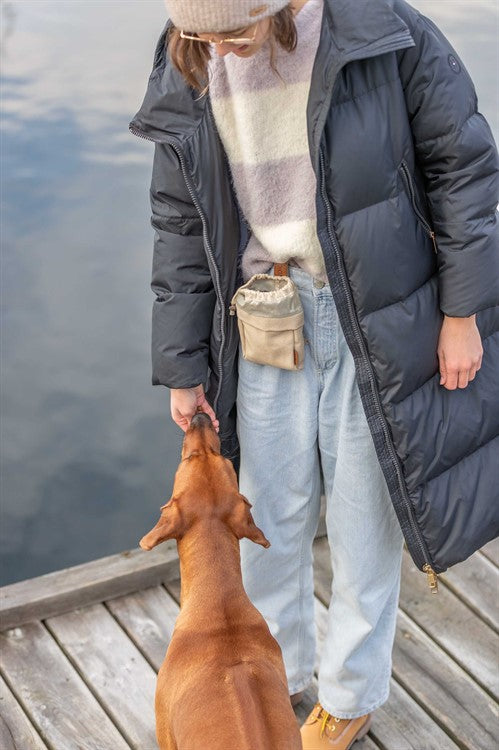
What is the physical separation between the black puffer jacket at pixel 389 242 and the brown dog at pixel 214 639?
201mm

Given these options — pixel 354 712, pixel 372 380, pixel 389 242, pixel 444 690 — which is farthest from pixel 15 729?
pixel 389 242

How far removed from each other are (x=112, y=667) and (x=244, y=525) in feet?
3.27

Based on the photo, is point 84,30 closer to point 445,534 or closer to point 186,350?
point 186,350

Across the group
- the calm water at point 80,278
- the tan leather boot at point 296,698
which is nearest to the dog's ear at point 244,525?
the tan leather boot at point 296,698

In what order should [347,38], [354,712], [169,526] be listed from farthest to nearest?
1. [354,712]
2. [169,526]
3. [347,38]

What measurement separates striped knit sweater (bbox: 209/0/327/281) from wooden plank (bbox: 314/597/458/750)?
4.71 feet

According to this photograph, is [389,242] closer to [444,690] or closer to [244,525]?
[244,525]

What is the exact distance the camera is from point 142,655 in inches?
128

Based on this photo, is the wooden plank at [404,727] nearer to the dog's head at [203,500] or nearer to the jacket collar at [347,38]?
the dog's head at [203,500]

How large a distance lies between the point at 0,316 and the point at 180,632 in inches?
128

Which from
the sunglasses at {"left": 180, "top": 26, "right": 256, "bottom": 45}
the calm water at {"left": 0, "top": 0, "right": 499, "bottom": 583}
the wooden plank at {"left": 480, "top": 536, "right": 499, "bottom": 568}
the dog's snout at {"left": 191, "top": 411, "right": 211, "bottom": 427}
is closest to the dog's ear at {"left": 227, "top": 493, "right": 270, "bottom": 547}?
the dog's snout at {"left": 191, "top": 411, "right": 211, "bottom": 427}

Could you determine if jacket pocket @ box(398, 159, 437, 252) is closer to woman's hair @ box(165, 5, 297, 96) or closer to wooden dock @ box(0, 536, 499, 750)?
woman's hair @ box(165, 5, 297, 96)

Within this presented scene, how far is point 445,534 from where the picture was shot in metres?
2.49

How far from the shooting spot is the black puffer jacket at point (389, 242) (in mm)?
2123
